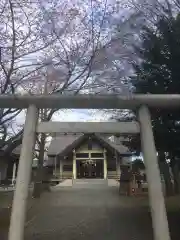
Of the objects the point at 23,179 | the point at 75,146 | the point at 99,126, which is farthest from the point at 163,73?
the point at 75,146

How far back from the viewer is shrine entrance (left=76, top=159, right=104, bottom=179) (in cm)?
2377

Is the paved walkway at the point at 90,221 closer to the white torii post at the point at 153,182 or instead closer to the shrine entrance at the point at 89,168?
the white torii post at the point at 153,182

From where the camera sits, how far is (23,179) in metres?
5.28

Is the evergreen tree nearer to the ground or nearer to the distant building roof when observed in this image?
the ground

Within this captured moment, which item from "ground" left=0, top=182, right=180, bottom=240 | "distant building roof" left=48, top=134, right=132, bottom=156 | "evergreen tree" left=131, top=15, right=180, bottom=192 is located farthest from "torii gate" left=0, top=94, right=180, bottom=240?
"distant building roof" left=48, top=134, right=132, bottom=156

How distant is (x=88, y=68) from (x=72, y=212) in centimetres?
546

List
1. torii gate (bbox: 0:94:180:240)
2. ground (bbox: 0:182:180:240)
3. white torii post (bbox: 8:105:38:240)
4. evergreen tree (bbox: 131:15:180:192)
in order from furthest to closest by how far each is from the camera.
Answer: evergreen tree (bbox: 131:15:180:192) < ground (bbox: 0:182:180:240) < torii gate (bbox: 0:94:180:240) < white torii post (bbox: 8:105:38:240)

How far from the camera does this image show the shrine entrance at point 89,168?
23.8 meters

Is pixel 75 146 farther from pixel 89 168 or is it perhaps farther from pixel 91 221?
pixel 91 221

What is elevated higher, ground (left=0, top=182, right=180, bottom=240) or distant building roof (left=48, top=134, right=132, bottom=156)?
distant building roof (left=48, top=134, right=132, bottom=156)

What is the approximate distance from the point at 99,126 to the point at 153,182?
1488 millimetres

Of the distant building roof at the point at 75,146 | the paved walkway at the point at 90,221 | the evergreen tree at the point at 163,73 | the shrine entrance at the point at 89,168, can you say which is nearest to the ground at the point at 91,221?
the paved walkway at the point at 90,221

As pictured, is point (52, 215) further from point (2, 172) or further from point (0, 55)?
point (2, 172)

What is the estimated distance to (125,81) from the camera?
325 inches
